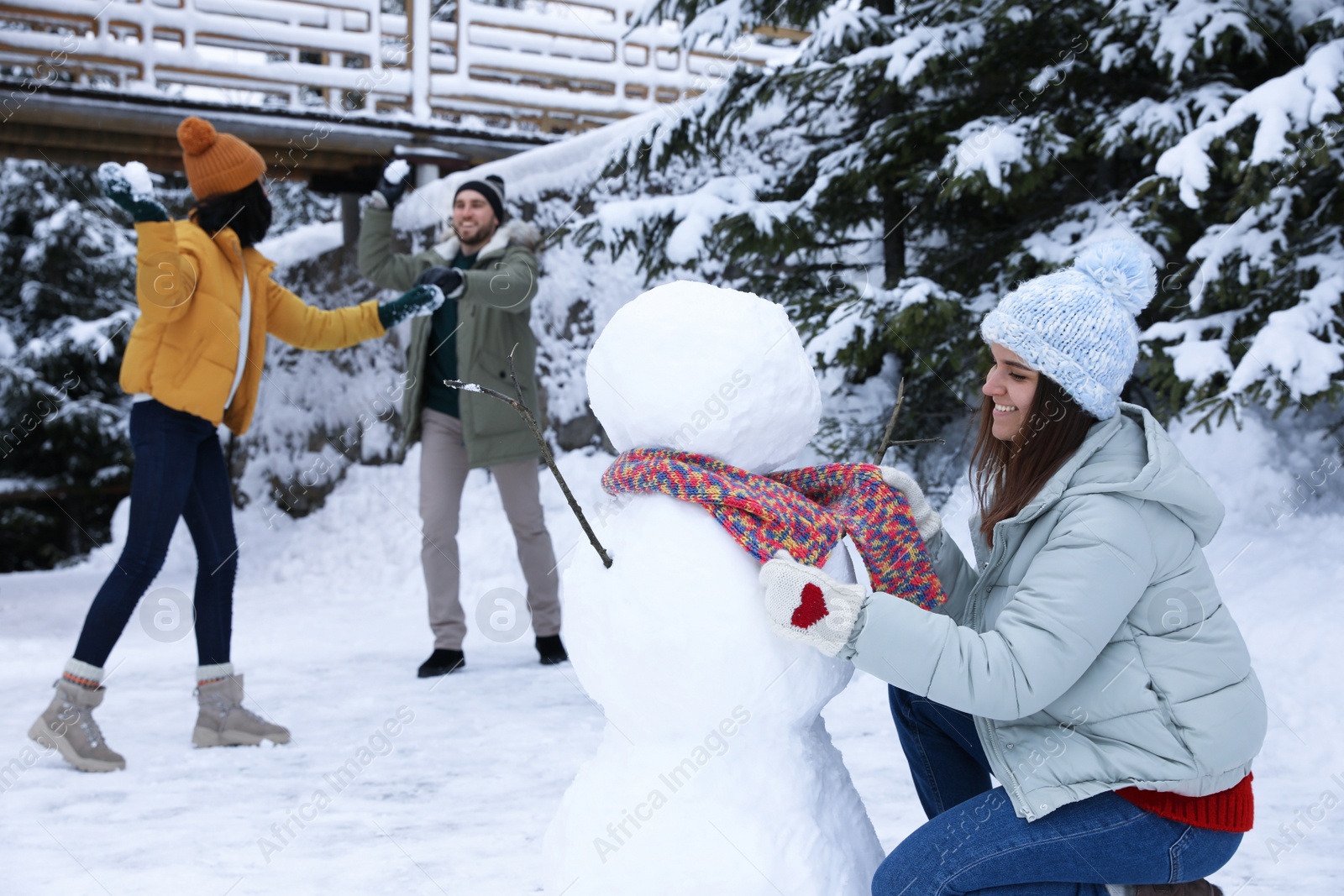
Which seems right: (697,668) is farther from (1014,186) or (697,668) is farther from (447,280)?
(1014,186)

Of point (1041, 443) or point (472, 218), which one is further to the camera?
point (472, 218)

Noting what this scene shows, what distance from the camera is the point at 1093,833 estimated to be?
1.51 meters

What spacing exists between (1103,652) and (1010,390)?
440 mm

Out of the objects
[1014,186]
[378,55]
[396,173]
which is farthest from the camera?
[378,55]

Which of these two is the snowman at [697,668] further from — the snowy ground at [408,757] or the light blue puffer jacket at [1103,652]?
the snowy ground at [408,757]

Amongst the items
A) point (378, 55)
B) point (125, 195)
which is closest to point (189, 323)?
point (125, 195)

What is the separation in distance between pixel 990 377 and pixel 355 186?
Answer: 7350 mm

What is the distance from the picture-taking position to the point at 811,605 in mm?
1451

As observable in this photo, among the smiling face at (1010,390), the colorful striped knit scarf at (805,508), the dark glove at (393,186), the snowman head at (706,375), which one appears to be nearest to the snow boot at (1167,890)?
the colorful striped knit scarf at (805,508)

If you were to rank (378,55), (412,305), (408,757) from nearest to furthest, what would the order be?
(408,757) < (412,305) < (378,55)

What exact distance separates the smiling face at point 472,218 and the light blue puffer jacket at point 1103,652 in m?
3.42

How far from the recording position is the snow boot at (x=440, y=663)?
170 inches

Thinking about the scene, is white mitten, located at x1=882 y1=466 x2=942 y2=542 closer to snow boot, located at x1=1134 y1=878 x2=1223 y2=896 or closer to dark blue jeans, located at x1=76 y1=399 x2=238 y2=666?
snow boot, located at x1=1134 y1=878 x2=1223 y2=896

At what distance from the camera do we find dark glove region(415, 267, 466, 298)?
3.85 metres
